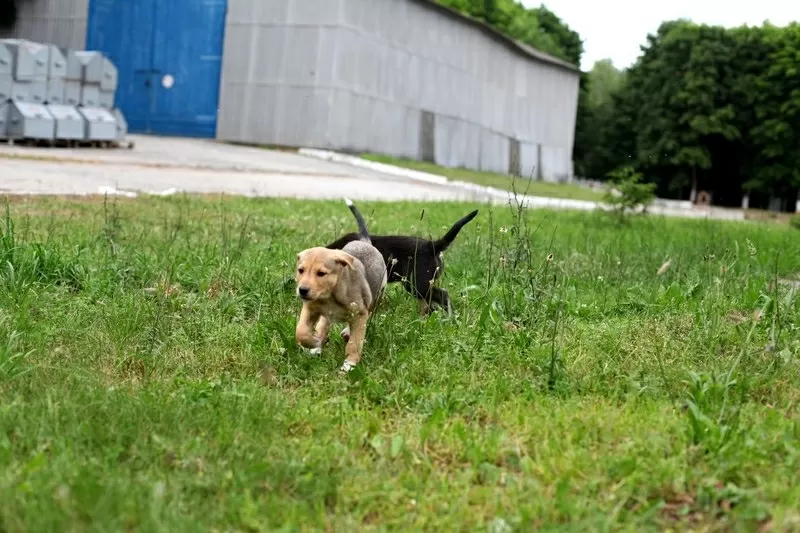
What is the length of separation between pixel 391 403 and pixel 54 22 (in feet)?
98.0

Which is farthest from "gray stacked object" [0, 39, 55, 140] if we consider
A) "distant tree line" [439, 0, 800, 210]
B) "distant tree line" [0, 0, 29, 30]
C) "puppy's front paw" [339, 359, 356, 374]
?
"distant tree line" [439, 0, 800, 210]

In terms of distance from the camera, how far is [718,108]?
49594mm

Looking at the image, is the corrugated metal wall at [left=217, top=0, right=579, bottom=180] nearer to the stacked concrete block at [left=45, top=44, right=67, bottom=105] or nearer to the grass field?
the stacked concrete block at [left=45, top=44, right=67, bottom=105]

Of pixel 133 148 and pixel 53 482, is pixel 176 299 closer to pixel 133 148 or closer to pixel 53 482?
pixel 53 482

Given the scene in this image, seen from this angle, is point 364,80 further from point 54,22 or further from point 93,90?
point 54,22

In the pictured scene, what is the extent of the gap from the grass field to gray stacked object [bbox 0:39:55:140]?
1394 centimetres

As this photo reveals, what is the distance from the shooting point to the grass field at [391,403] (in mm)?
3010

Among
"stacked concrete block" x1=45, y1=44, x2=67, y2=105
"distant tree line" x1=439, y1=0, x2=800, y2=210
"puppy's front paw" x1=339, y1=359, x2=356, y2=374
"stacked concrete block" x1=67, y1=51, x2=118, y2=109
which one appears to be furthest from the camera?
"distant tree line" x1=439, y1=0, x2=800, y2=210

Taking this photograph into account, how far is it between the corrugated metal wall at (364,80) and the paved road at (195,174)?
203 cm

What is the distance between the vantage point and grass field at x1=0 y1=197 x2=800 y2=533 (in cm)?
301

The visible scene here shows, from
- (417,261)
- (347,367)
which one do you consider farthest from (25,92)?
(347,367)

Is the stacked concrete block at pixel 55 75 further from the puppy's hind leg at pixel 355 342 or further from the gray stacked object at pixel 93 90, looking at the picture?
the puppy's hind leg at pixel 355 342

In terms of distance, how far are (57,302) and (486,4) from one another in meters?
49.6

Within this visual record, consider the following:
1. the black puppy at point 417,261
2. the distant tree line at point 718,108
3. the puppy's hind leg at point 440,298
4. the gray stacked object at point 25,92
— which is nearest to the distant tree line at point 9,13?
the gray stacked object at point 25,92
